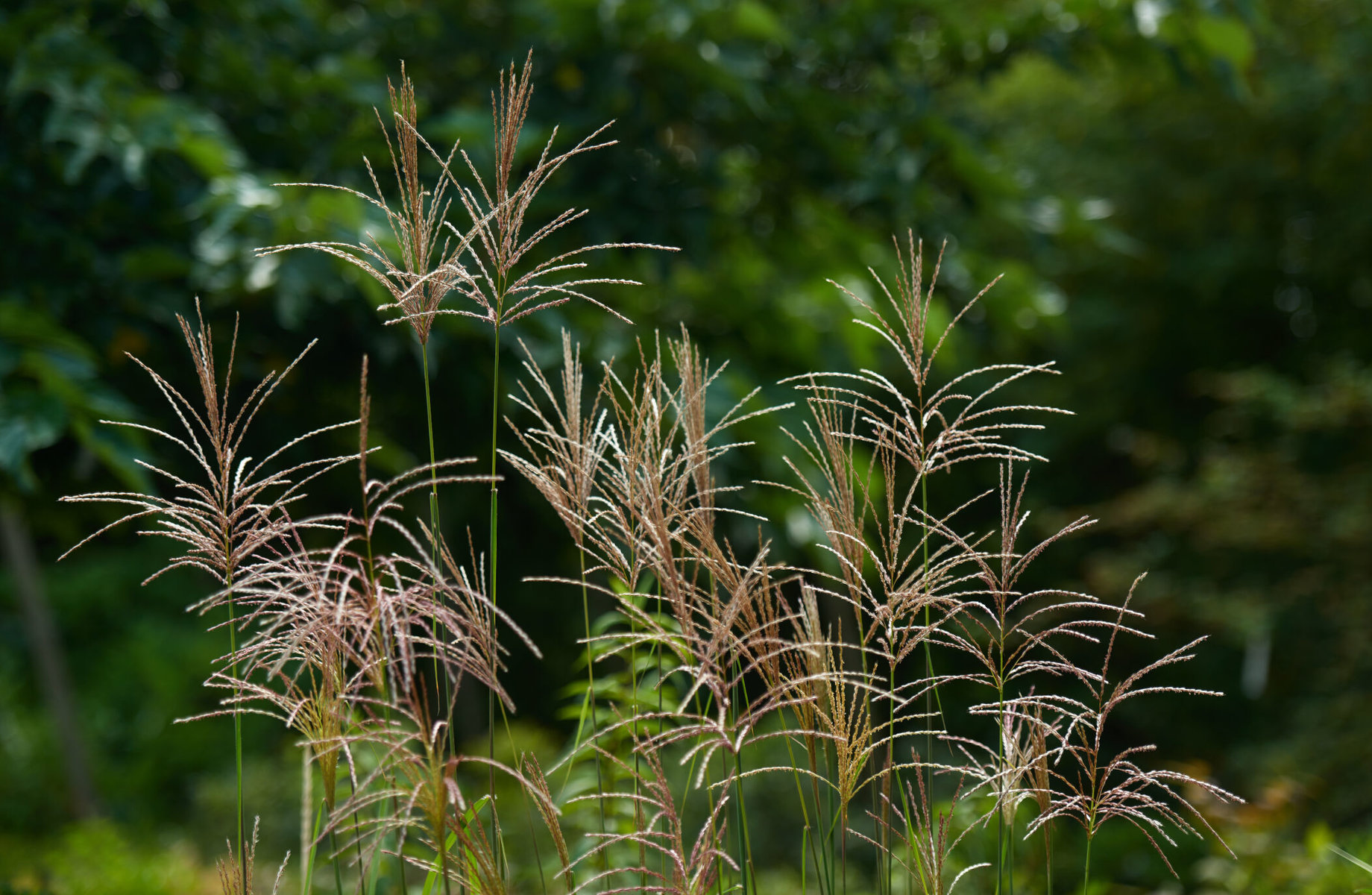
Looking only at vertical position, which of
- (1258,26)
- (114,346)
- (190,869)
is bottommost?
(190,869)

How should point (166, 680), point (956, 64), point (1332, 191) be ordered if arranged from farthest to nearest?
point (166, 680) → point (1332, 191) → point (956, 64)

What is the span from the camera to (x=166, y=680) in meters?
7.95

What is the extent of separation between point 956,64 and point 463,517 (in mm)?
5177

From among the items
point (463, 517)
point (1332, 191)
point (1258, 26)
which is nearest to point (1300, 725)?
point (1332, 191)

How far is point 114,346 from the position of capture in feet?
6.39

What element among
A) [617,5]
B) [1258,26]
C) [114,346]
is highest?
[617,5]

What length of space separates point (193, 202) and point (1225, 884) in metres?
3.08

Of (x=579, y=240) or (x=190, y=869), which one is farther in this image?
(x=190, y=869)

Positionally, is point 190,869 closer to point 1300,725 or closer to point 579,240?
point 579,240

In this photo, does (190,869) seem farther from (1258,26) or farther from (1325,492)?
(1325,492)

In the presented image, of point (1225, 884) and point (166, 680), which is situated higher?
point (1225, 884)

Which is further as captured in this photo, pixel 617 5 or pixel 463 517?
pixel 463 517

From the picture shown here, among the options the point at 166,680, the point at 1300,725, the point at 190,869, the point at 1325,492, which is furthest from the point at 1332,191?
the point at 166,680

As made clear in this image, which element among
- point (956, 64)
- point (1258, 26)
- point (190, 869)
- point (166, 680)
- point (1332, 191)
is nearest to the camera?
point (1258, 26)
